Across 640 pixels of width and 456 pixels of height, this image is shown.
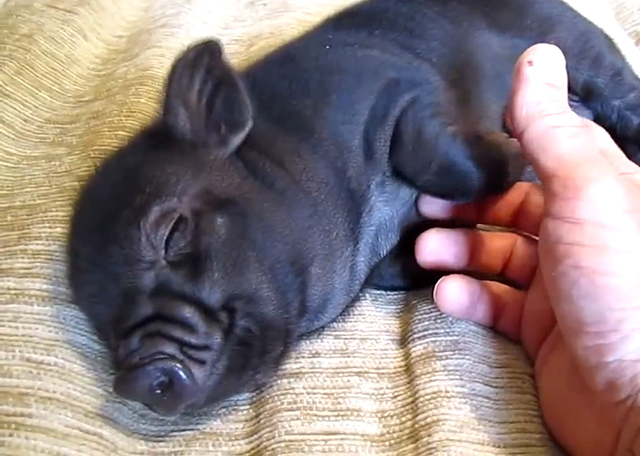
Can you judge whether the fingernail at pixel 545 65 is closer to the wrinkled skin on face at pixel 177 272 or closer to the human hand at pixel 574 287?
the human hand at pixel 574 287

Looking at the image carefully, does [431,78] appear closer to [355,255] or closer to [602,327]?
[355,255]

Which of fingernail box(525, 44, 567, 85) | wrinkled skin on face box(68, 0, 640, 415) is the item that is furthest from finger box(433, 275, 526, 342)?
fingernail box(525, 44, 567, 85)

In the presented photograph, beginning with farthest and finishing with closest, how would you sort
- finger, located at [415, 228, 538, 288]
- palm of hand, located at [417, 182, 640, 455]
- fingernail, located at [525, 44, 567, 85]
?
finger, located at [415, 228, 538, 288] → fingernail, located at [525, 44, 567, 85] → palm of hand, located at [417, 182, 640, 455]

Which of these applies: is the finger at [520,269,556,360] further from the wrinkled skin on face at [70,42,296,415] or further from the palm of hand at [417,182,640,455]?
the wrinkled skin on face at [70,42,296,415]

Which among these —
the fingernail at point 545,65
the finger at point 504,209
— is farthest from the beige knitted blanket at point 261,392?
the fingernail at point 545,65

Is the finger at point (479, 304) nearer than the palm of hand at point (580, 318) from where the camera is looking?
No

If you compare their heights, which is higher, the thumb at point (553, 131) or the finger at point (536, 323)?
the thumb at point (553, 131)

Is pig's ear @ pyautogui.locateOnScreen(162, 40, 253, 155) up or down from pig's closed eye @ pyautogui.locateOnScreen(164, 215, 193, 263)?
up
